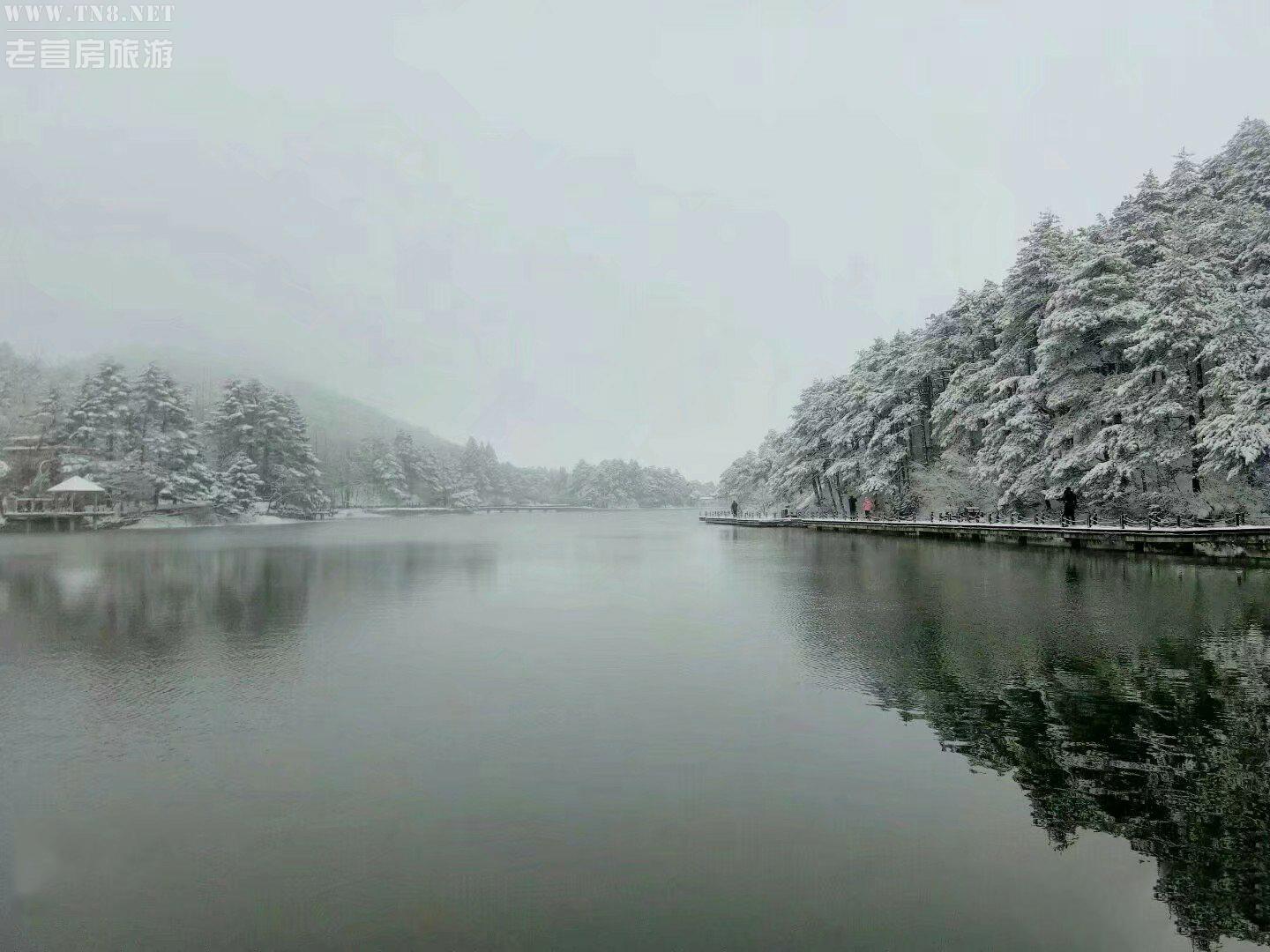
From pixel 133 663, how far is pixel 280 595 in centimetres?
801

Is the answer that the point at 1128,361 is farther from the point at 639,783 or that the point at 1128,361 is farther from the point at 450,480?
the point at 450,480

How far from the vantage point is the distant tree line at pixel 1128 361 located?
29.1 m

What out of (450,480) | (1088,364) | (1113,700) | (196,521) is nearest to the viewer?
(1113,700)

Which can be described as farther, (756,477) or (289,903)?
(756,477)

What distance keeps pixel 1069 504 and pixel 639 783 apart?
3354 centimetres

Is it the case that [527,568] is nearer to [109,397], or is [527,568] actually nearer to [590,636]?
[590,636]

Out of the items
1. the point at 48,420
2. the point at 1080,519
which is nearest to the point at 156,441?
the point at 48,420

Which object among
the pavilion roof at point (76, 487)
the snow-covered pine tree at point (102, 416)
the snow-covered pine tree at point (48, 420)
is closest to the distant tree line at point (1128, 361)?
the pavilion roof at point (76, 487)

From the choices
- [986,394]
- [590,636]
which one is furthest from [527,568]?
[986,394]

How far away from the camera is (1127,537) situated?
28.5 m

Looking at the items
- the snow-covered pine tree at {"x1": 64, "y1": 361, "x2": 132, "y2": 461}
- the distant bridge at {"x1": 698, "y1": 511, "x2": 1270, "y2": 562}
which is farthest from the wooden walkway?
the distant bridge at {"x1": 698, "y1": 511, "x2": 1270, "y2": 562}

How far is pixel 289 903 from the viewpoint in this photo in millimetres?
4605

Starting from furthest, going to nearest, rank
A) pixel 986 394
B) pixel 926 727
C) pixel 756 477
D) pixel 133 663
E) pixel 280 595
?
pixel 756 477
pixel 986 394
pixel 280 595
pixel 133 663
pixel 926 727

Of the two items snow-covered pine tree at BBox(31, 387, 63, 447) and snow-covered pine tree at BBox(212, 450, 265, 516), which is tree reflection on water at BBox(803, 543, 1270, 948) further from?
snow-covered pine tree at BBox(31, 387, 63, 447)
